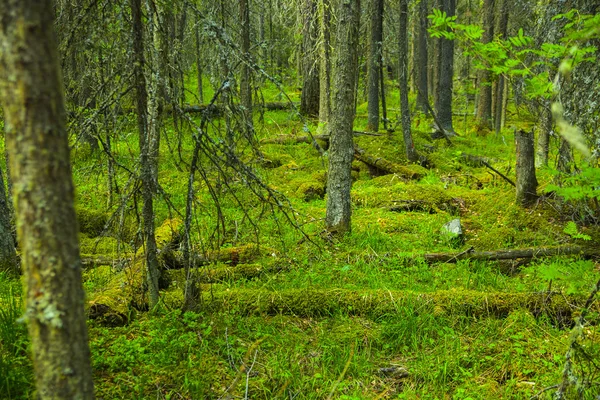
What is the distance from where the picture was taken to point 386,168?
400 inches

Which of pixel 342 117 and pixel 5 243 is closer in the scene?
pixel 5 243

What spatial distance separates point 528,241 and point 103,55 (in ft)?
18.8

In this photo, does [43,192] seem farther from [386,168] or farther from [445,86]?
[445,86]

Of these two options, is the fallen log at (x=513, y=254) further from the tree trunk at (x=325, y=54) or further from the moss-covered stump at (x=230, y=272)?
the tree trunk at (x=325, y=54)

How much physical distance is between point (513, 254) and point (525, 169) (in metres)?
2.00

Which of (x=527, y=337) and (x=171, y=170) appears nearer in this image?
(x=527, y=337)

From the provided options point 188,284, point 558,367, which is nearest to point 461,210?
point 558,367

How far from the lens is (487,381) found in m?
3.34

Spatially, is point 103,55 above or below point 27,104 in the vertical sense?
above

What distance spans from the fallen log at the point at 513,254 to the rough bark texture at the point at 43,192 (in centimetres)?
462

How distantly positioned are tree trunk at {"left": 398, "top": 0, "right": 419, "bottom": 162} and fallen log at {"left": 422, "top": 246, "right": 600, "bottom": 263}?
5.23 metres

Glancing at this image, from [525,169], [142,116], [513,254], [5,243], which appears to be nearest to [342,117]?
[513,254]

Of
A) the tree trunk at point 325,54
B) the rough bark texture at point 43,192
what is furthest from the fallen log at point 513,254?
the tree trunk at point 325,54

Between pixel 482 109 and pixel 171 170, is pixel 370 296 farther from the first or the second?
pixel 482 109
